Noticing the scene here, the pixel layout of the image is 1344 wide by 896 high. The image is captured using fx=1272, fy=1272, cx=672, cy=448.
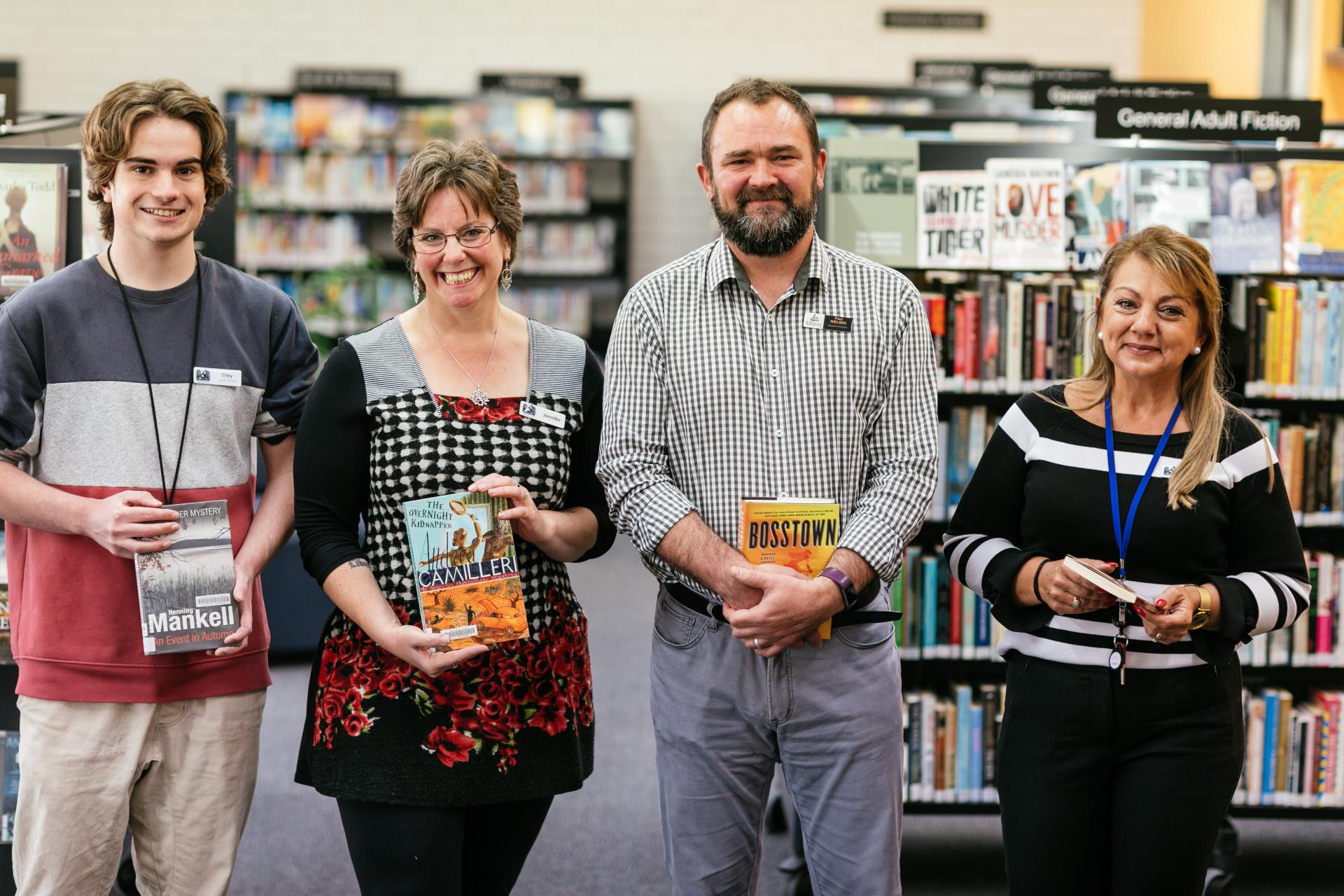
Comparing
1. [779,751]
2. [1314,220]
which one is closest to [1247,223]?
[1314,220]

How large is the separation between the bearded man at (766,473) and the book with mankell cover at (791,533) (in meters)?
0.03

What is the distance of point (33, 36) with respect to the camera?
9477 millimetres

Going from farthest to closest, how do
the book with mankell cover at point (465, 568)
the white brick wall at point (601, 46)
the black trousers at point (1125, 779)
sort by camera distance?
the white brick wall at point (601, 46), the black trousers at point (1125, 779), the book with mankell cover at point (465, 568)

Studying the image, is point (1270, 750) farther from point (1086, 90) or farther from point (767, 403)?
point (1086, 90)

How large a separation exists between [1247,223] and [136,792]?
2948 mm

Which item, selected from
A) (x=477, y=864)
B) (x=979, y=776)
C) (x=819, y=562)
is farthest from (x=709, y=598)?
(x=979, y=776)

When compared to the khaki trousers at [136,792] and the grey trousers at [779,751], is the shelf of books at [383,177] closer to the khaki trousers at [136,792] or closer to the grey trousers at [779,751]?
the khaki trousers at [136,792]

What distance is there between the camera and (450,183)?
6.61 ft

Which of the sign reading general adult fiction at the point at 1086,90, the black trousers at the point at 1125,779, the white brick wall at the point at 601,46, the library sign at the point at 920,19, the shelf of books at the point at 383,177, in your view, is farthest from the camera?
the library sign at the point at 920,19

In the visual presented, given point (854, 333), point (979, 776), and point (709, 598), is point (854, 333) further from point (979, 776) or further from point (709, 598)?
point (979, 776)

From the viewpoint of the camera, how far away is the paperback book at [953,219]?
332 centimetres

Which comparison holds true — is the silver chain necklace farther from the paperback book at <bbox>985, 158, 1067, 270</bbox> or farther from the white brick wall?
the white brick wall

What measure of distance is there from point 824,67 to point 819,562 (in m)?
8.46

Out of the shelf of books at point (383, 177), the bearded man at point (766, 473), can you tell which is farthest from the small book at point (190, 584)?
the shelf of books at point (383, 177)
